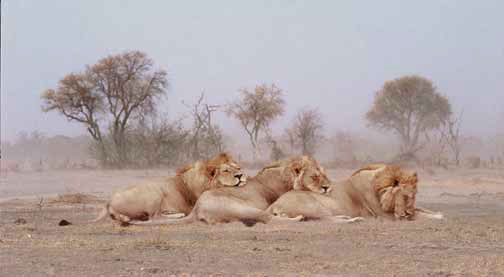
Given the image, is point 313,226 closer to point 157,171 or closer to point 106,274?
point 106,274

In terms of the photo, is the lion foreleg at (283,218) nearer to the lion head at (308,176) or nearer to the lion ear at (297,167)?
the lion head at (308,176)

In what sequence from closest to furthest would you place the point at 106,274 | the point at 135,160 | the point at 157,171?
the point at 106,274 < the point at 157,171 < the point at 135,160

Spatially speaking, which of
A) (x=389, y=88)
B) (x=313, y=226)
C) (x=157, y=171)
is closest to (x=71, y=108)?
(x=157, y=171)

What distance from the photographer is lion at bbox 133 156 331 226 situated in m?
9.89

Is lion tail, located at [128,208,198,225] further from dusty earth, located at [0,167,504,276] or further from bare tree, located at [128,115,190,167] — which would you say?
bare tree, located at [128,115,190,167]

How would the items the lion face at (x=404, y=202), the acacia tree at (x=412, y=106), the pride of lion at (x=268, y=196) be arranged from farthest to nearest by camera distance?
the acacia tree at (x=412, y=106)
the lion face at (x=404, y=202)
the pride of lion at (x=268, y=196)

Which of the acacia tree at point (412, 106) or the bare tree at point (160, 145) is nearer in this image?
the bare tree at point (160, 145)

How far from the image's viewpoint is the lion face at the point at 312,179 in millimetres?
10423

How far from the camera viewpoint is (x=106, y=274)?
20.5 feet

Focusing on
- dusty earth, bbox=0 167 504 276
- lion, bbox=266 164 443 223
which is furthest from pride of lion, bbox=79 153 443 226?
dusty earth, bbox=0 167 504 276

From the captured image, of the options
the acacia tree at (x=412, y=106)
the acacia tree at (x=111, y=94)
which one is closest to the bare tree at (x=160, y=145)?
the acacia tree at (x=111, y=94)

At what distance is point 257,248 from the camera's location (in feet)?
24.8

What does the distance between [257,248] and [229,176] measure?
3036 millimetres

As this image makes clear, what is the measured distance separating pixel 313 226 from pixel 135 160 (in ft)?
77.4
